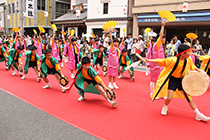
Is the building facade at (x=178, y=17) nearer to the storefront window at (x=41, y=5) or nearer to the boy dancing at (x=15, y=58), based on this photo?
the boy dancing at (x=15, y=58)

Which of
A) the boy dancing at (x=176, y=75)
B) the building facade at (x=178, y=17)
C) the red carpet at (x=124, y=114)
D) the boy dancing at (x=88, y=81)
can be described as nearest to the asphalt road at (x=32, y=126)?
the red carpet at (x=124, y=114)

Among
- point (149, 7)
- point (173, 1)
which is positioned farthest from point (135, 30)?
point (173, 1)

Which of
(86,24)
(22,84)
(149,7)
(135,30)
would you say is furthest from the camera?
(86,24)

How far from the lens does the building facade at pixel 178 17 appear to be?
13195 mm

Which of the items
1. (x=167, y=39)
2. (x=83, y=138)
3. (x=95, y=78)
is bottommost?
(x=83, y=138)

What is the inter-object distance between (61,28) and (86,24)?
17.6 ft

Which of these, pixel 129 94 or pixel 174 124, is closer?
pixel 174 124

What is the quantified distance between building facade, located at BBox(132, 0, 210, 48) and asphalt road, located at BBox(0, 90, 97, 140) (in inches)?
510

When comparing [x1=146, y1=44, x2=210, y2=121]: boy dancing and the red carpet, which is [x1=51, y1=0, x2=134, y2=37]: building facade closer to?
the red carpet

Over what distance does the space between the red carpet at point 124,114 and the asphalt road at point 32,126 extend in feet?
0.64

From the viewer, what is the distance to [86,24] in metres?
21.4

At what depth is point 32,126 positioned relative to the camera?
11.7 ft

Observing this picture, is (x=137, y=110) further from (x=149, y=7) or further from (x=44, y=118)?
(x=149, y=7)

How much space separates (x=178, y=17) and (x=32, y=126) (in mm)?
13639
